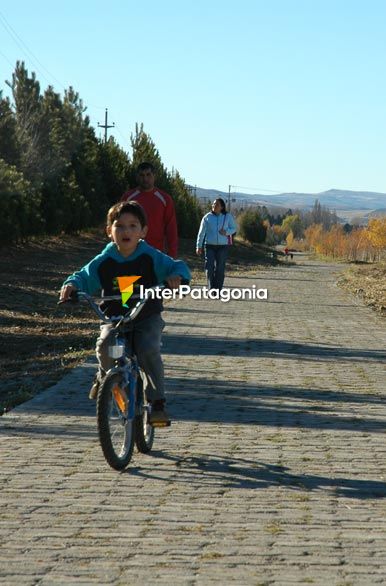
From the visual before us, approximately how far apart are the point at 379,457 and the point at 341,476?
73cm

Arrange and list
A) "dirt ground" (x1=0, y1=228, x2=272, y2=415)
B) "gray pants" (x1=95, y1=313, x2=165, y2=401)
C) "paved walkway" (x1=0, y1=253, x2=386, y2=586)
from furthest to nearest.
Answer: "dirt ground" (x1=0, y1=228, x2=272, y2=415)
"gray pants" (x1=95, y1=313, x2=165, y2=401)
"paved walkway" (x1=0, y1=253, x2=386, y2=586)

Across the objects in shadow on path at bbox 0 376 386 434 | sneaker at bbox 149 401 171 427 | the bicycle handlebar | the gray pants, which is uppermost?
the bicycle handlebar

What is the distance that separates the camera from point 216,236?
2261 centimetres

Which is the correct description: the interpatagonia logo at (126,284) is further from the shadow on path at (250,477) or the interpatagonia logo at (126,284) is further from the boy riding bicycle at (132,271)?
the shadow on path at (250,477)

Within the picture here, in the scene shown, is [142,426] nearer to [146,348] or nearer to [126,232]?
[146,348]

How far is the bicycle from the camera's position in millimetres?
7359

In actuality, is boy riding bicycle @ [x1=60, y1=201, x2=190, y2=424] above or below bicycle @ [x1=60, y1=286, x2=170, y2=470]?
above

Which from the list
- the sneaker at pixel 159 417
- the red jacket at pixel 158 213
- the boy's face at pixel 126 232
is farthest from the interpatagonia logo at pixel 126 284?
the red jacket at pixel 158 213

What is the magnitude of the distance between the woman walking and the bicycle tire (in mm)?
13857

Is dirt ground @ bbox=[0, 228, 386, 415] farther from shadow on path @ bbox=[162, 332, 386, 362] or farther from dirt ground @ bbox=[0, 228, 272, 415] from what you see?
shadow on path @ bbox=[162, 332, 386, 362]

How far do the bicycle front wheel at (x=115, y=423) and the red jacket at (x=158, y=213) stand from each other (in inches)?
225

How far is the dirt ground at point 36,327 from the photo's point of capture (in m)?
12.3

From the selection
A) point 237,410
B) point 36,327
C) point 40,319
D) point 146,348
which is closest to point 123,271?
point 146,348

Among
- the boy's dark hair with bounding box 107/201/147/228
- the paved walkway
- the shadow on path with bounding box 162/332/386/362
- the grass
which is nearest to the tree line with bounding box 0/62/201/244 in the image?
the grass
